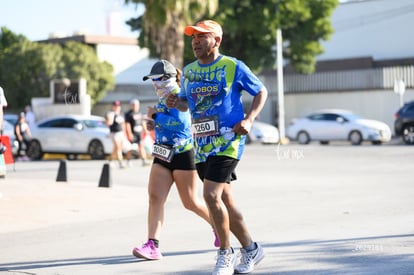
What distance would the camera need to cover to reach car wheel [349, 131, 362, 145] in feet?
113

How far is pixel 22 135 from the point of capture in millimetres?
28984

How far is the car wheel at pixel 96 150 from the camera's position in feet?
90.9

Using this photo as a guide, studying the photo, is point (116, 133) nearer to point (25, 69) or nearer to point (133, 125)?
point (133, 125)

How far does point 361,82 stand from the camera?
1785 inches

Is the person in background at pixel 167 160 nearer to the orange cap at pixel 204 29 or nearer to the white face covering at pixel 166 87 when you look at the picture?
the white face covering at pixel 166 87

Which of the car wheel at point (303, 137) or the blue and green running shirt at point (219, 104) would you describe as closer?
the blue and green running shirt at point (219, 104)

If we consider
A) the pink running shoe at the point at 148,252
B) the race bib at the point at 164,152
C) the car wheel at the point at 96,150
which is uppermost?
the race bib at the point at 164,152

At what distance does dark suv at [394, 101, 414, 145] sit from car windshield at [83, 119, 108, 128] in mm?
11546

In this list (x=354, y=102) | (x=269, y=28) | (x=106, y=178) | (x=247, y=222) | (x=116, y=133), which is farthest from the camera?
(x=354, y=102)

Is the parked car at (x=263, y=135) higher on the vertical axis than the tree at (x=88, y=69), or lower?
lower

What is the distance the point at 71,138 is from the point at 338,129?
11.6 m

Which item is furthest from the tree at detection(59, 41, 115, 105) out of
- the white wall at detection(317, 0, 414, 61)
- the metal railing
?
the white wall at detection(317, 0, 414, 61)

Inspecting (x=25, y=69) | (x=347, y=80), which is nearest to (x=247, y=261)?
(x=347, y=80)

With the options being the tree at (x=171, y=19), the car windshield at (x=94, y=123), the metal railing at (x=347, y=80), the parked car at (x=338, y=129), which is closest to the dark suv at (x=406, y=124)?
the parked car at (x=338, y=129)
